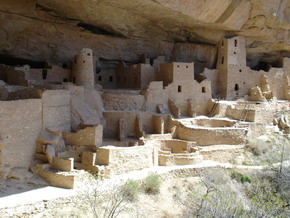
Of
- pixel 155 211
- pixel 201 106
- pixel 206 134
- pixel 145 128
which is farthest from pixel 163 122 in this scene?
pixel 155 211

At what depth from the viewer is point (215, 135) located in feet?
49.0

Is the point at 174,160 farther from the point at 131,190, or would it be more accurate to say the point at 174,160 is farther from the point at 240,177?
the point at 131,190

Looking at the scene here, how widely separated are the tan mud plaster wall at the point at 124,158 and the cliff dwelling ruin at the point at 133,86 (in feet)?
0.12

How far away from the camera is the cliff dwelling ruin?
38.0 ft

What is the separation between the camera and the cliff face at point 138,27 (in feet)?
49.1

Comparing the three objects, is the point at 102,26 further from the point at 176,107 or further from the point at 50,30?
the point at 176,107

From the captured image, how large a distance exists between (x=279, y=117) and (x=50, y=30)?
11580 millimetres

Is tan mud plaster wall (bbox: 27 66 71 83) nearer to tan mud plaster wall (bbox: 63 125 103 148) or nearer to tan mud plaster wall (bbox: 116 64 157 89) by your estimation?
tan mud plaster wall (bbox: 116 64 157 89)

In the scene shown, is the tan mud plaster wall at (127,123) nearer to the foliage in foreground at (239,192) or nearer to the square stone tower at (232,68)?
the foliage in foreground at (239,192)

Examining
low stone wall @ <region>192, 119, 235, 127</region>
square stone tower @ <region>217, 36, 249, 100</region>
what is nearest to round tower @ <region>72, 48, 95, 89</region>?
low stone wall @ <region>192, 119, 235, 127</region>

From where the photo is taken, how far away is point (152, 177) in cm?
1165

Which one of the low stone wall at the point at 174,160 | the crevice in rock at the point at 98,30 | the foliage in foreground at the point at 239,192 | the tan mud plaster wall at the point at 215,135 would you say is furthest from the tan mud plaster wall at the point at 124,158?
the crevice in rock at the point at 98,30

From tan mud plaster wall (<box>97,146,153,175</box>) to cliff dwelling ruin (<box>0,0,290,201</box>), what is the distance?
35 mm

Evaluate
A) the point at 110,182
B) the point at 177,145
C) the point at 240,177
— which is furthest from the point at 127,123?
the point at 240,177
